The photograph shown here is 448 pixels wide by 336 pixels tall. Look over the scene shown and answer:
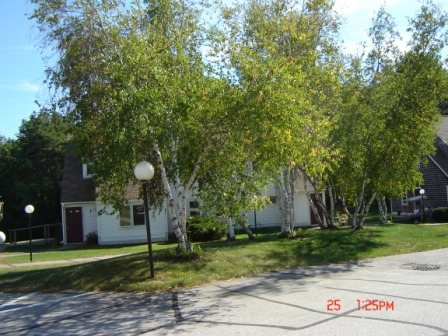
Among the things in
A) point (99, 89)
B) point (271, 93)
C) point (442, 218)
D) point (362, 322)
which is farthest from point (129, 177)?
point (442, 218)

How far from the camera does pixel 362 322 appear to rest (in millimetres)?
6977

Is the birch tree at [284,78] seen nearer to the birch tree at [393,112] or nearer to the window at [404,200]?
the birch tree at [393,112]

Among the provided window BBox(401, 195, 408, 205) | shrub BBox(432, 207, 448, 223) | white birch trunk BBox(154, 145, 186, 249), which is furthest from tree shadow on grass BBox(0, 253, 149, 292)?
window BBox(401, 195, 408, 205)

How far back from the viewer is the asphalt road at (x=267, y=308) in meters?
7.01

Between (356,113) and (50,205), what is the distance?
29.4 m

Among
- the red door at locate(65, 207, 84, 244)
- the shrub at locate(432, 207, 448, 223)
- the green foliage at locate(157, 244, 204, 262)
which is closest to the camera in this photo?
the green foliage at locate(157, 244, 204, 262)

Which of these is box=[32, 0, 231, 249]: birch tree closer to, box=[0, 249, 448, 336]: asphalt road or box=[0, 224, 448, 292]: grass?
box=[0, 224, 448, 292]: grass

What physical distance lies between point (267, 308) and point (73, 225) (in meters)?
22.8

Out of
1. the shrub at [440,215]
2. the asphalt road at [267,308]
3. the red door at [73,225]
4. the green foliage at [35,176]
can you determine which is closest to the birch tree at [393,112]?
the asphalt road at [267,308]
